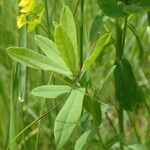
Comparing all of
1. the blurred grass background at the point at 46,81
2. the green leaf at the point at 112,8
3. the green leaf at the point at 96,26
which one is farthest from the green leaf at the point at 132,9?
the blurred grass background at the point at 46,81

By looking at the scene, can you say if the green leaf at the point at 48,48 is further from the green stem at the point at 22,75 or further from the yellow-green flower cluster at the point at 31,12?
the green stem at the point at 22,75

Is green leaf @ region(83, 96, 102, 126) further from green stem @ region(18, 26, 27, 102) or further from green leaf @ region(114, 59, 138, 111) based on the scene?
green stem @ region(18, 26, 27, 102)

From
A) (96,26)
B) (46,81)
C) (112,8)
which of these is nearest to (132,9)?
(112,8)

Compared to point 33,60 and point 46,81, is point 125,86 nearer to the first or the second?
point 33,60

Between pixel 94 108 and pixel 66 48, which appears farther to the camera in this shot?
pixel 94 108

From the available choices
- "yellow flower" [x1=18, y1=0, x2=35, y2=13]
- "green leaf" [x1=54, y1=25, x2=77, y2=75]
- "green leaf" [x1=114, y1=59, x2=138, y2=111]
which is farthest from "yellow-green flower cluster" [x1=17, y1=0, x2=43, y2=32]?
"green leaf" [x1=114, y1=59, x2=138, y2=111]

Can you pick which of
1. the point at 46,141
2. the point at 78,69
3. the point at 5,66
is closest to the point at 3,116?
the point at 46,141

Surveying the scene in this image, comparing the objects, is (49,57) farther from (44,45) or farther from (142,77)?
(142,77)
